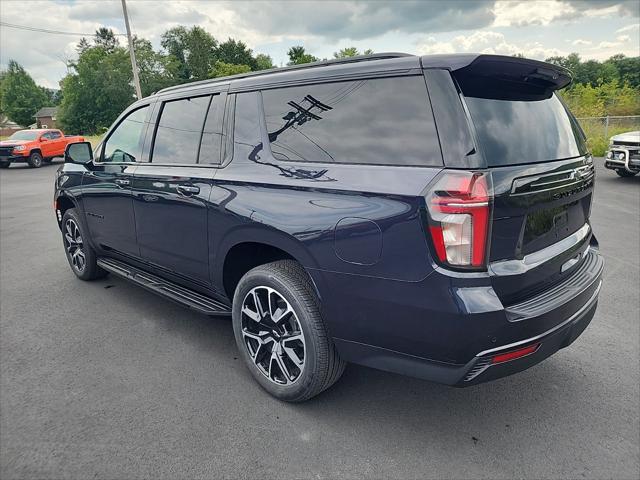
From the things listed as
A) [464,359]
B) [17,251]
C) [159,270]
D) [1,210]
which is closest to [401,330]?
[464,359]

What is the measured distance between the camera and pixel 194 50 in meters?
80.8

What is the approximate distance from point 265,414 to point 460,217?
1588mm

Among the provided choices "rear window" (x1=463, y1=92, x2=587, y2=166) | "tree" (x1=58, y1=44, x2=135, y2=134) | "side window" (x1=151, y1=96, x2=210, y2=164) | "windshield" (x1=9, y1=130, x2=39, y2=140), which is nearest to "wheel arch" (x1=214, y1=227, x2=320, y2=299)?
"side window" (x1=151, y1=96, x2=210, y2=164)

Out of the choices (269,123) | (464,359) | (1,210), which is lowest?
(1,210)

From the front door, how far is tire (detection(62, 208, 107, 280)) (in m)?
0.27

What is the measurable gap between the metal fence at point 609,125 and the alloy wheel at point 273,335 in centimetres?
2039

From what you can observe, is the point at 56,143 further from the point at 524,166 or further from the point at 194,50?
the point at 194,50

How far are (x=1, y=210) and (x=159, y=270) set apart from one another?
8199 mm

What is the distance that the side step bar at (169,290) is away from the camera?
2930mm

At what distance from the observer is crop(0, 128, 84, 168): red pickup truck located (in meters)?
18.8

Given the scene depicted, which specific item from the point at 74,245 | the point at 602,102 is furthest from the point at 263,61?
the point at 74,245

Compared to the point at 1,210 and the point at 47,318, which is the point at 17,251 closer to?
the point at 47,318

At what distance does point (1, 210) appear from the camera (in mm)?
9352

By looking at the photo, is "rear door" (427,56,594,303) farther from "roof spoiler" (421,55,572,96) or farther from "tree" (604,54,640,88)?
"tree" (604,54,640,88)
